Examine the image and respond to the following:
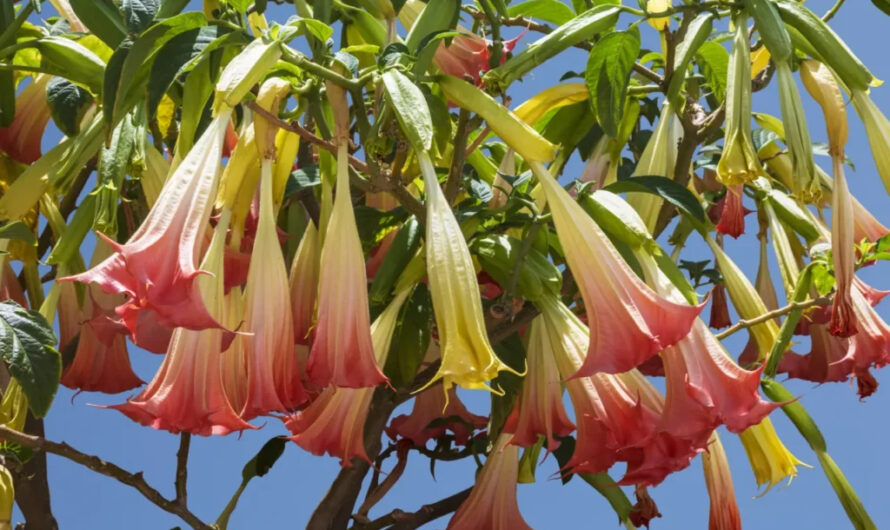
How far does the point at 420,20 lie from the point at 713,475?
17.7 inches

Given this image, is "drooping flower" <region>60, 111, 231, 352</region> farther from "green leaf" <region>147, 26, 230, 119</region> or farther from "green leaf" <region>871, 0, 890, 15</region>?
"green leaf" <region>871, 0, 890, 15</region>

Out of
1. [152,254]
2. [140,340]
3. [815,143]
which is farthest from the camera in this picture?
[815,143]

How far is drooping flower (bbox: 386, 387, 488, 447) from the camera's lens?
116cm

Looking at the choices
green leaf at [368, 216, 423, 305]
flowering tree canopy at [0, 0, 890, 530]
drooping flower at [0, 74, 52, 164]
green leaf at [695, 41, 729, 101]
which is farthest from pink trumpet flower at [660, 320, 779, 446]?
drooping flower at [0, 74, 52, 164]

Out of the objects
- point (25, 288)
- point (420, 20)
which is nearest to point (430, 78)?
point (420, 20)

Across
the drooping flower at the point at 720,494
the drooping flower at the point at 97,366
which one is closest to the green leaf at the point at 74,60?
the drooping flower at the point at 97,366

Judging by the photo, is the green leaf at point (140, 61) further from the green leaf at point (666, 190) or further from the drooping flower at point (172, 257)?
the green leaf at point (666, 190)

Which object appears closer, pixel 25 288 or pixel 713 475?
pixel 713 475

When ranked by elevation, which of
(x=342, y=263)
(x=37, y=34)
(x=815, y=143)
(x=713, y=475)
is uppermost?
(x=37, y=34)

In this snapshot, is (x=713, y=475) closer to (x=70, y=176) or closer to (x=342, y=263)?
(x=342, y=263)

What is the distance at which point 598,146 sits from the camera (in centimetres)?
106

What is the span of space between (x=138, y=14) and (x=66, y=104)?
0.72ft

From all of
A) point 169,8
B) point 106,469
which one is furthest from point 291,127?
point 106,469

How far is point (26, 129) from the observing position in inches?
43.1
